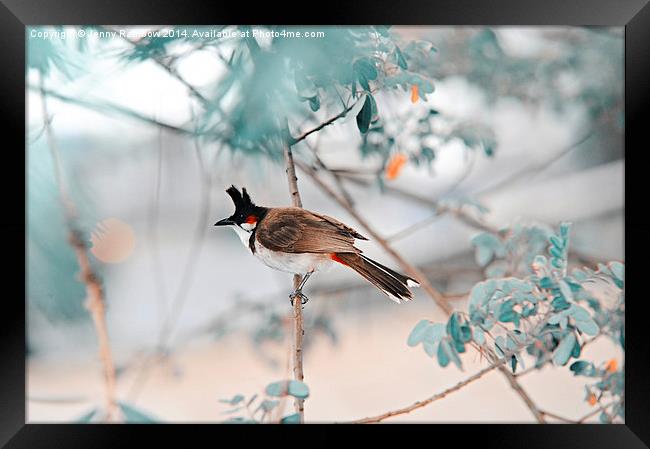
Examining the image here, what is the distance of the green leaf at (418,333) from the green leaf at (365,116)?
601 millimetres

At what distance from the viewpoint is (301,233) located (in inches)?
65.9

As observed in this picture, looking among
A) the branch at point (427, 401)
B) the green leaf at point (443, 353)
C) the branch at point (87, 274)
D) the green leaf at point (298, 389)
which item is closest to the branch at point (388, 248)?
the green leaf at point (443, 353)

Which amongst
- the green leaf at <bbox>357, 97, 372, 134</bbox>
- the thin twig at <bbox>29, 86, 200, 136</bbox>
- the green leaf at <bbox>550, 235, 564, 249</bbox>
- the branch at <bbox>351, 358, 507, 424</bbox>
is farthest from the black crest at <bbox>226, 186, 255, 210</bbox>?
the green leaf at <bbox>550, 235, 564, 249</bbox>

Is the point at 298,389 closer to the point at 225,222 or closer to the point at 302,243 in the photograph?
the point at 302,243

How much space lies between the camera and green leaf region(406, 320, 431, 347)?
1.71 meters

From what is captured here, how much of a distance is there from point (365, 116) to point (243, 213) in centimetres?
46

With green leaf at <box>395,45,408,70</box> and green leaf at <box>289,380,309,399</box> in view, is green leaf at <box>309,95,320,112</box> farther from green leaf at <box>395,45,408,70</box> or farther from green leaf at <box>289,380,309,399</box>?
green leaf at <box>289,380,309,399</box>

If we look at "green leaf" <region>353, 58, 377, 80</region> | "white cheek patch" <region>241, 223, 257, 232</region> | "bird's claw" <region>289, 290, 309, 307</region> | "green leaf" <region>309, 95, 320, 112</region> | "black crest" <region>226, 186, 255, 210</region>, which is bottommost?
"bird's claw" <region>289, 290, 309, 307</region>

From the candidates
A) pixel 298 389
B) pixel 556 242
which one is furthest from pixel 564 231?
pixel 298 389

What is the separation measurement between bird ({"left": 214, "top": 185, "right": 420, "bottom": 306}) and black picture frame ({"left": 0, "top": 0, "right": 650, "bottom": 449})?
0.46 metres

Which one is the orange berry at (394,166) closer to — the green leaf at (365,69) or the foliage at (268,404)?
the green leaf at (365,69)
